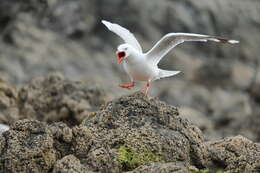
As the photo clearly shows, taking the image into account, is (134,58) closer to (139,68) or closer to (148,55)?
(139,68)

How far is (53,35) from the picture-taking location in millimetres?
27672

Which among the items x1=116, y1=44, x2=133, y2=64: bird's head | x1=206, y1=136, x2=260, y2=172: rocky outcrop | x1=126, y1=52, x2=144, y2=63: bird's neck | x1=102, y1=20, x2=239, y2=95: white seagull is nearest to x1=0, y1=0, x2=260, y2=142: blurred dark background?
x1=102, y1=20, x2=239, y2=95: white seagull

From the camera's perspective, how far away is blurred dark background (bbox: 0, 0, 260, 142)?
2572cm

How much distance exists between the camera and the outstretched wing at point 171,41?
33.5 ft

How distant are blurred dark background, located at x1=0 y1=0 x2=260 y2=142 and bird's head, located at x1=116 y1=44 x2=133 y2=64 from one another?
1377 cm

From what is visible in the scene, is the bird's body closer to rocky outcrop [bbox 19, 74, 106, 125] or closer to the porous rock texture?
the porous rock texture

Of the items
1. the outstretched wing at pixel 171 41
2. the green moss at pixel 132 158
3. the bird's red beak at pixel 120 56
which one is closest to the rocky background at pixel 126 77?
the green moss at pixel 132 158

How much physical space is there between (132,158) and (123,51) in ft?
8.72

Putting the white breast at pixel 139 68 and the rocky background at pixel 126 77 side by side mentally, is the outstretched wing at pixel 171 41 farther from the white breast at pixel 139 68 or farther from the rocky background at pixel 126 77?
the rocky background at pixel 126 77

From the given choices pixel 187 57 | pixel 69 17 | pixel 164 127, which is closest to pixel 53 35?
pixel 69 17

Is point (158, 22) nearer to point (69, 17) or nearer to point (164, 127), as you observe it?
point (69, 17)

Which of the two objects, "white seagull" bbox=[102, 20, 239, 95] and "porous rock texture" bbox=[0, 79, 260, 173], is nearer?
"porous rock texture" bbox=[0, 79, 260, 173]

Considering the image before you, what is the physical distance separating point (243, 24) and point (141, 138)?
2389 cm

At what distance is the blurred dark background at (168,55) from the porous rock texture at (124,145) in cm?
1489
